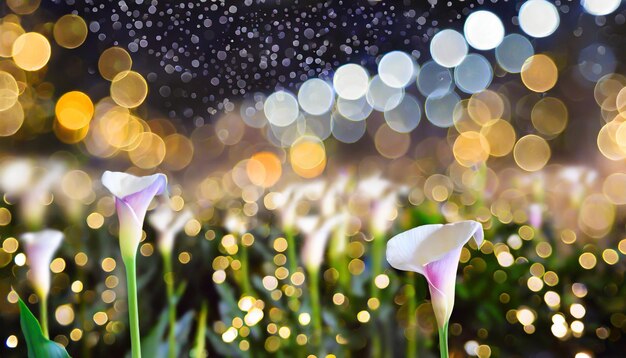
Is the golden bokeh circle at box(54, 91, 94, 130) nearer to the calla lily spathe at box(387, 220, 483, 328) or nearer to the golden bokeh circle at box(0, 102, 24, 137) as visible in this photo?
the golden bokeh circle at box(0, 102, 24, 137)

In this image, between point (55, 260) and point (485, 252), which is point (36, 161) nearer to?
point (55, 260)

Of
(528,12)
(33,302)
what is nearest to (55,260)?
(33,302)

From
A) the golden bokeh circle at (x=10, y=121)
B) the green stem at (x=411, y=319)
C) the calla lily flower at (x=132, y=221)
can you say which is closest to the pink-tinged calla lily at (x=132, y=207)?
the calla lily flower at (x=132, y=221)

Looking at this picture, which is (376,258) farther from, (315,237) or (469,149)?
(469,149)

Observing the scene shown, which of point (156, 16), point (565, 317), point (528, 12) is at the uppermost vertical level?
point (528, 12)

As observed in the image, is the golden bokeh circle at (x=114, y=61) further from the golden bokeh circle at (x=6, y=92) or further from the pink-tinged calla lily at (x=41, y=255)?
the pink-tinged calla lily at (x=41, y=255)

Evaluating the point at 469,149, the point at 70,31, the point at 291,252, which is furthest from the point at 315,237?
the point at 70,31
